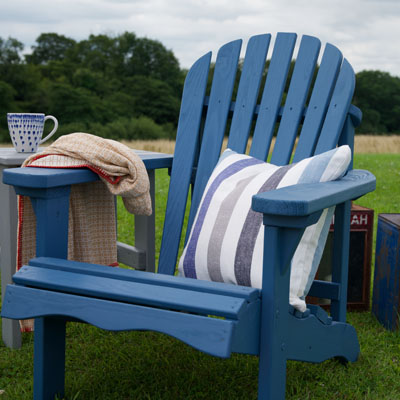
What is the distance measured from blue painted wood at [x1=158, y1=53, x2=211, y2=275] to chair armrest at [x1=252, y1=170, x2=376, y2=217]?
0.74m

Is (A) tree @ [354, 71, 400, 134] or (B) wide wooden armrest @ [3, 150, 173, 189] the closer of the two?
(B) wide wooden armrest @ [3, 150, 173, 189]

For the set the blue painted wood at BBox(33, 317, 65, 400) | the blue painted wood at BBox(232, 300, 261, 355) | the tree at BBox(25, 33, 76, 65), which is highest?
the tree at BBox(25, 33, 76, 65)

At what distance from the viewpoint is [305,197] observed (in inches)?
54.7

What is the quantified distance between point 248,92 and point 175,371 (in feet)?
3.76

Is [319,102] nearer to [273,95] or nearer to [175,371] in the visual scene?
[273,95]

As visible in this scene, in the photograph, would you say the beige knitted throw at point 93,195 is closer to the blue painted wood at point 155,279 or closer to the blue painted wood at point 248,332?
the blue painted wood at point 155,279

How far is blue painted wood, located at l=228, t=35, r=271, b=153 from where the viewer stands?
7.56 ft

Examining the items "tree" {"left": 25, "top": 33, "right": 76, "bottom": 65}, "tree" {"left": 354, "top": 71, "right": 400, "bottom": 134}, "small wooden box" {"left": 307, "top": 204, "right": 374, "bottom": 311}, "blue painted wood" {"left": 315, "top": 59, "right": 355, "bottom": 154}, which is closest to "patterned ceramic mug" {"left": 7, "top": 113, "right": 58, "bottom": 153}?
"blue painted wood" {"left": 315, "top": 59, "right": 355, "bottom": 154}

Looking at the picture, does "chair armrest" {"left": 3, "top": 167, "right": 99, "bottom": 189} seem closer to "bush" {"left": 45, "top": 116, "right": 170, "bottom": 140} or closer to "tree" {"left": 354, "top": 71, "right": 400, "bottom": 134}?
"bush" {"left": 45, "top": 116, "right": 170, "bottom": 140}

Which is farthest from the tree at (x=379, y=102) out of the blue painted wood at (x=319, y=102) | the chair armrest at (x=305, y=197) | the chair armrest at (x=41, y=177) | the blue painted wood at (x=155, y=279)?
the blue painted wood at (x=155, y=279)

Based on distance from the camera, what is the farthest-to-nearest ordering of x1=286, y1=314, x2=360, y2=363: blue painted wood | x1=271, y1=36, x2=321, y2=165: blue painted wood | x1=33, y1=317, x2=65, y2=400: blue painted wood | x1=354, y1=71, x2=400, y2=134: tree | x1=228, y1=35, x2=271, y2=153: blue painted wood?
x1=354, y1=71, x2=400, y2=134: tree
x1=228, y1=35, x2=271, y2=153: blue painted wood
x1=271, y1=36, x2=321, y2=165: blue painted wood
x1=33, y1=317, x2=65, y2=400: blue painted wood
x1=286, y1=314, x2=360, y2=363: blue painted wood

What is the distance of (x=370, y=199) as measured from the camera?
5.31 metres

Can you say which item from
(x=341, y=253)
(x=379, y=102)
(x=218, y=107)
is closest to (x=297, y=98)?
(x=218, y=107)

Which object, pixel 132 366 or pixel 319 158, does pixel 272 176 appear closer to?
pixel 319 158
